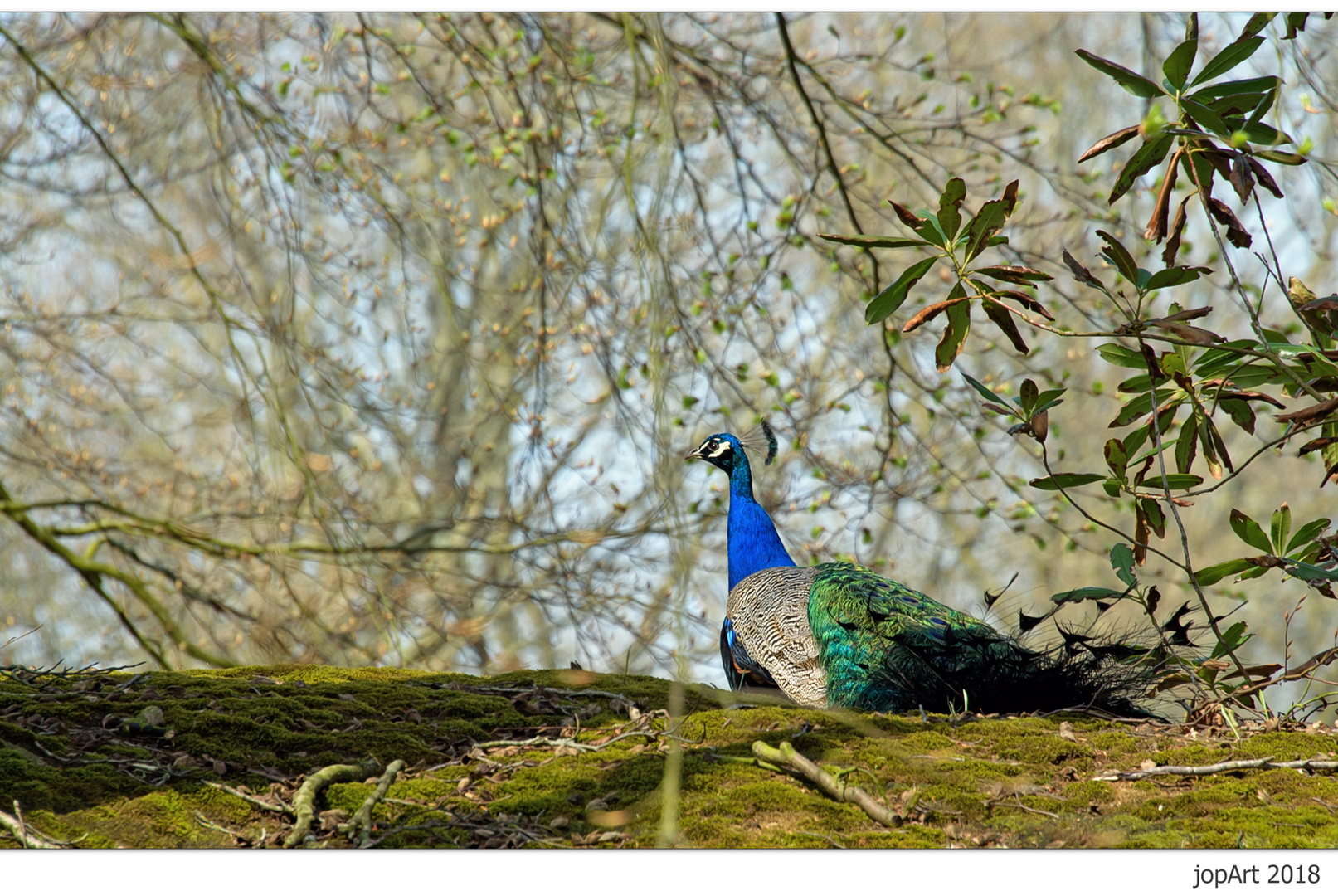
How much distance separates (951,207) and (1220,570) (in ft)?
4.09

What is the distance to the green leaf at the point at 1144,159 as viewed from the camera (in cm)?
265

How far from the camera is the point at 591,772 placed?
8.92 feet

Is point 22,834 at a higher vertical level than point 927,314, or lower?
lower

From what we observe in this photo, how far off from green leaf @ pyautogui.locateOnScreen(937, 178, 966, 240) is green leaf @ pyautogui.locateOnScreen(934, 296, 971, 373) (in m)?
0.20

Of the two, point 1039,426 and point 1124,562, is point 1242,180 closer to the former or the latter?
point 1039,426

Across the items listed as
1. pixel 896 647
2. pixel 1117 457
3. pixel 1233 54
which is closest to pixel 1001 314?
pixel 1117 457

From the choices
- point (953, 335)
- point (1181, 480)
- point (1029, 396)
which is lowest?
point (1181, 480)

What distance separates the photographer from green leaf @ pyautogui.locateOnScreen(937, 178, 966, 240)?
2.45m

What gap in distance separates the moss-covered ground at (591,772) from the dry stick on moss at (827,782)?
0.02m

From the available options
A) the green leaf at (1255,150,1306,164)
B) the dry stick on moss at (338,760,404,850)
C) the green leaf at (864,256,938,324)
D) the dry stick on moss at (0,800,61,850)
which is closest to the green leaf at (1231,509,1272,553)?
the green leaf at (1255,150,1306,164)

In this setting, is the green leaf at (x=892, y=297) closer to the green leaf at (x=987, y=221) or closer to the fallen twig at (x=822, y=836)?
the green leaf at (x=987, y=221)

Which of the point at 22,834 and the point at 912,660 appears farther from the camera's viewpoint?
the point at 912,660

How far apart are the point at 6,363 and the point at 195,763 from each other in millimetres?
4152

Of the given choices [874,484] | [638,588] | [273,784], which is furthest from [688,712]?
[874,484]
